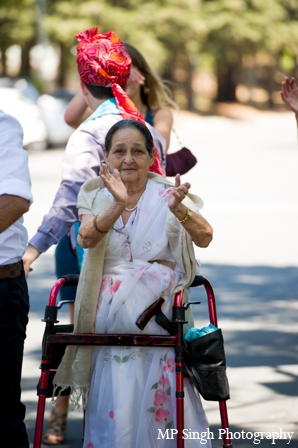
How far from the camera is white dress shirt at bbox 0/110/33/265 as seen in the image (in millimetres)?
3719

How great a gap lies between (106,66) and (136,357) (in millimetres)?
1610

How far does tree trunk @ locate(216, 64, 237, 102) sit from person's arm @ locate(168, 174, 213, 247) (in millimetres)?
53388

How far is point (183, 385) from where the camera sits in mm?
4008

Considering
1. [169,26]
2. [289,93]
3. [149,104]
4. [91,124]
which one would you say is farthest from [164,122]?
[169,26]

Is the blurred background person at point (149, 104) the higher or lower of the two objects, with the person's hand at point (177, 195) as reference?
higher

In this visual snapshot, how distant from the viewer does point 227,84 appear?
57844 mm

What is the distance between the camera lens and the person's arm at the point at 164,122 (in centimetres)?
566

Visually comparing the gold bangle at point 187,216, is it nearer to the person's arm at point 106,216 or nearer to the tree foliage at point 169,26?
the person's arm at point 106,216

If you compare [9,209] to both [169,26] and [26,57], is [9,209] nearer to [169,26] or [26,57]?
[169,26]

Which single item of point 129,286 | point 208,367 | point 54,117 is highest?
point 54,117

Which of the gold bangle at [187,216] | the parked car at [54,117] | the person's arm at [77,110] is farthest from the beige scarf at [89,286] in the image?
the parked car at [54,117]

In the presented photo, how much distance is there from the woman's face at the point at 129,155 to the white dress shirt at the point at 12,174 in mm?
481

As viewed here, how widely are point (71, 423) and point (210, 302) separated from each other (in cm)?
177

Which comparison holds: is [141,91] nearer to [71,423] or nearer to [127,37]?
[71,423]
